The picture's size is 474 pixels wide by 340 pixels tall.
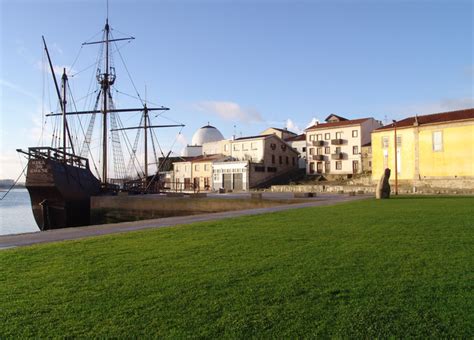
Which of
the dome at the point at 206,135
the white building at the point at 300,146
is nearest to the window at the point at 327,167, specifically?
the white building at the point at 300,146

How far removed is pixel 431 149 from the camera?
1866 inches

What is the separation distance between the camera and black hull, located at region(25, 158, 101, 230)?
33094 millimetres

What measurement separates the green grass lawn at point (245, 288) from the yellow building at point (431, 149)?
129 feet

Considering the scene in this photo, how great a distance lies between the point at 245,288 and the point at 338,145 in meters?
62.8

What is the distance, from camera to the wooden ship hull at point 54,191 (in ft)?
109

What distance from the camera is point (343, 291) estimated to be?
5559mm

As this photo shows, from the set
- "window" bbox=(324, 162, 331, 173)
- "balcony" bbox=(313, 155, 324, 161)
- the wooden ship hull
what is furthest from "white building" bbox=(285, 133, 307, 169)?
the wooden ship hull

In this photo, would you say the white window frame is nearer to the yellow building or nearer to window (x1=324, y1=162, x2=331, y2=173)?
the yellow building

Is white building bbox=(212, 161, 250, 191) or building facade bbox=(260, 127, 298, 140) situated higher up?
building facade bbox=(260, 127, 298, 140)

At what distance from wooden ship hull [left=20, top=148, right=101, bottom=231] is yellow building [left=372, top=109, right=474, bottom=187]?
31713 millimetres

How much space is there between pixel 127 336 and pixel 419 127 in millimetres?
49835

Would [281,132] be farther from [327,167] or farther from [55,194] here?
[55,194]

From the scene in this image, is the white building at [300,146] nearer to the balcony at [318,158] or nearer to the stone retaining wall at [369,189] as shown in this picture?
the balcony at [318,158]

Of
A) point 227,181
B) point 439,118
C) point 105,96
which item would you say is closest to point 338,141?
point 227,181
